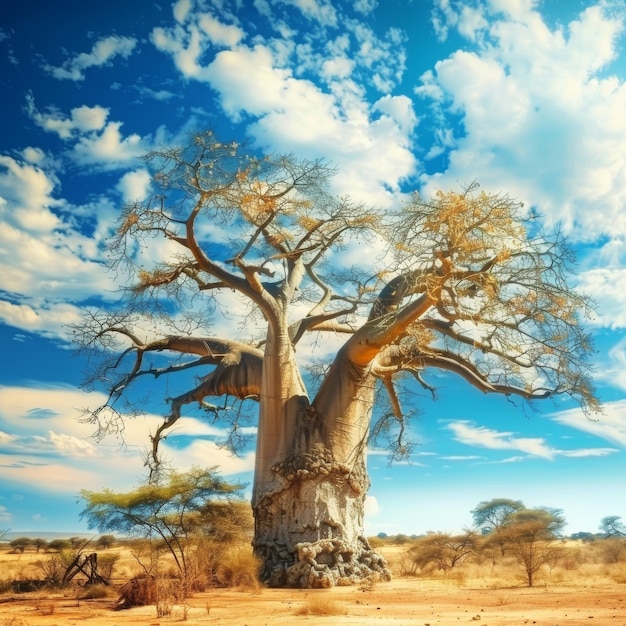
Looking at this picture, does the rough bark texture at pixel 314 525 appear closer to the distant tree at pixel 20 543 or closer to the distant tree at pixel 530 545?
the distant tree at pixel 530 545

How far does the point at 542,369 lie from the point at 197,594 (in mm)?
5649

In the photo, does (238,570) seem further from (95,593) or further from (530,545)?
(530,545)

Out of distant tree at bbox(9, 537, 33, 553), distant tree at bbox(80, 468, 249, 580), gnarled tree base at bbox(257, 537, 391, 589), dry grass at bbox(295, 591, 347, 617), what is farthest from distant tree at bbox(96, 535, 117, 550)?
dry grass at bbox(295, 591, 347, 617)

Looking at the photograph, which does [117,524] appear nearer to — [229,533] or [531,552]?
[229,533]

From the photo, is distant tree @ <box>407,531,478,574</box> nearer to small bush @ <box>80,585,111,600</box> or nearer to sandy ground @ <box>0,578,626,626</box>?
sandy ground @ <box>0,578,626,626</box>

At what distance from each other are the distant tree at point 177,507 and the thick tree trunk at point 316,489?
213 cm

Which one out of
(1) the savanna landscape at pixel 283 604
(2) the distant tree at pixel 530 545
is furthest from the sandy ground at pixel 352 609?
(2) the distant tree at pixel 530 545

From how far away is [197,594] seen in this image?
305 inches

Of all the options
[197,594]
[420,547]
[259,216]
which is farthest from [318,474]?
[420,547]

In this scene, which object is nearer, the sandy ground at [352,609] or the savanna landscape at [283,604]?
the sandy ground at [352,609]

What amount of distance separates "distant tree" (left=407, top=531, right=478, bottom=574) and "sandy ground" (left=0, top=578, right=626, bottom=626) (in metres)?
7.08

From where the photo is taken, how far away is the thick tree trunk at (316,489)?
894 cm

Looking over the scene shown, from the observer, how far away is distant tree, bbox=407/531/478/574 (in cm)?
1523

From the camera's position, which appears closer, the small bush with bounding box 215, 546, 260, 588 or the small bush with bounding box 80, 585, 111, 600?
the small bush with bounding box 80, 585, 111, 600
